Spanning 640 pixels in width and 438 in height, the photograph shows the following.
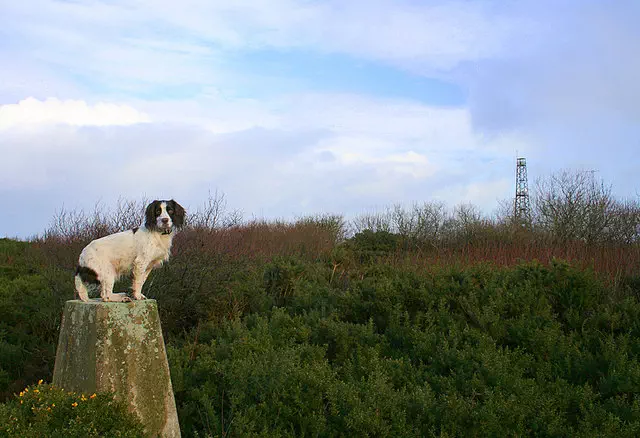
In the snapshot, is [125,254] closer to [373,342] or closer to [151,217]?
[151,217]

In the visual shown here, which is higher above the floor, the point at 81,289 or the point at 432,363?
the point at 81,289

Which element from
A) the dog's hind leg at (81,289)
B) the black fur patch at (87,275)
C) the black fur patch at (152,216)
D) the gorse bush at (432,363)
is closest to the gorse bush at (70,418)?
the dog's hind leg at (81,289)

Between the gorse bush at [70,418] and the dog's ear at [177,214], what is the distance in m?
1.48

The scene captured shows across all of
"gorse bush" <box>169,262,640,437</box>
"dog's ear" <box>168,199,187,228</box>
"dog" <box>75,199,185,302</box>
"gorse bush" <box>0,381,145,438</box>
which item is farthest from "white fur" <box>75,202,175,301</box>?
"gorse bush" <box>169,262,640,437</box>

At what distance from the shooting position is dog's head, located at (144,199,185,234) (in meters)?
4.75

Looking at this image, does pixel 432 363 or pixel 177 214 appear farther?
pixel 432 363

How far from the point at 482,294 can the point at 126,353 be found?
579 centimetres

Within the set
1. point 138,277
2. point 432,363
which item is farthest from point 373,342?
point 138,277

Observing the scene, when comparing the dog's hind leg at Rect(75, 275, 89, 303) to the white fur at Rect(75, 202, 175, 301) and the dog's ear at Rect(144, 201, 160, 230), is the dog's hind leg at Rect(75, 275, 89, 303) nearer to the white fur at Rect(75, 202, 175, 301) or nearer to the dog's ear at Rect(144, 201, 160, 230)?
the white fur at Rect(75, 202, 175, 301)

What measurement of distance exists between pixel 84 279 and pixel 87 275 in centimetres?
7

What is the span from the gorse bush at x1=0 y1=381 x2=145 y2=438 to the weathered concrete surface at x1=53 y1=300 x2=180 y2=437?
156mm

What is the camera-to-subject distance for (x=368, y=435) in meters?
5.49

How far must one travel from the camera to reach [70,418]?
450 cm

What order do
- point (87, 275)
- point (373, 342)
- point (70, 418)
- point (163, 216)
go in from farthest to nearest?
point (373, 342), point (87, 275), point (163, 216), point (70, 418)
